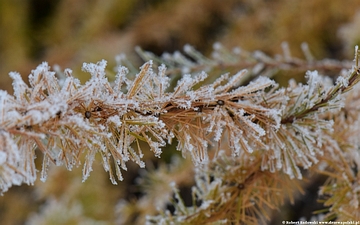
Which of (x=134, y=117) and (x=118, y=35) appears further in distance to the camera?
(x=118, y=35)

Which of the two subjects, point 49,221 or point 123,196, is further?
point 123,196

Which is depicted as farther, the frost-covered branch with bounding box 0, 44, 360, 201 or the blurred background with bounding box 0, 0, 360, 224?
the blurred background with bounding box 0, 0, 360, 224

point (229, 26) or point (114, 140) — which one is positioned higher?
point (229, 26)

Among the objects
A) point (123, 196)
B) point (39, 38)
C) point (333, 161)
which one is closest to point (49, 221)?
point (123, 196)

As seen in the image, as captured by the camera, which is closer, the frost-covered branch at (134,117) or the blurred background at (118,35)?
the frost-covered branch at (134,117)

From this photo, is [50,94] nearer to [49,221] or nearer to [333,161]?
[333,161]

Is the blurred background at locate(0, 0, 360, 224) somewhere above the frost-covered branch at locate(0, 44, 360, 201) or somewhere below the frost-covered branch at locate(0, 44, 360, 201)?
above

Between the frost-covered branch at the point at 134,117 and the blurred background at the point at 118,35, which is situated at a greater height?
the blurred background at the point at 118,35

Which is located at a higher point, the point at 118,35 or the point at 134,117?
the point at 118,35
